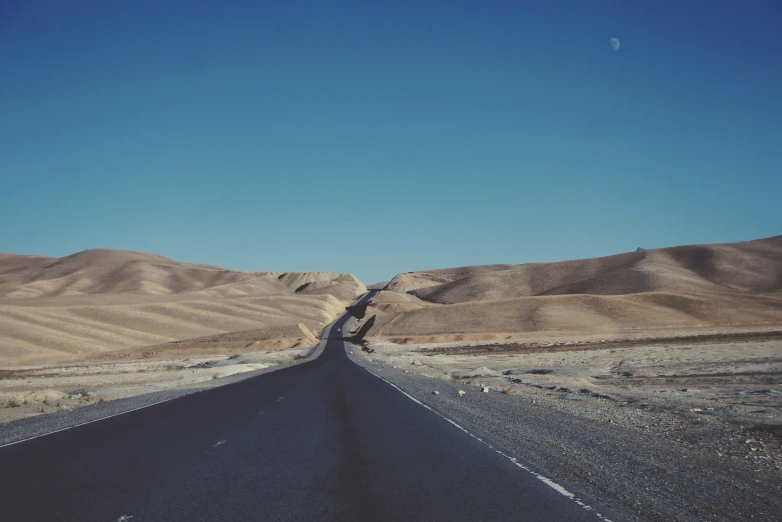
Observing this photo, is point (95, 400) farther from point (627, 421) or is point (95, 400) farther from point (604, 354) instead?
point (604, 354)

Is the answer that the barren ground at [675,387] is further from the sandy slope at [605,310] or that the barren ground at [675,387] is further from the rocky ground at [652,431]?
the sandy slope at [605,310]

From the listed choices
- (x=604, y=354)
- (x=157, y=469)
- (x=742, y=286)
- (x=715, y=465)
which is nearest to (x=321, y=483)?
(x=157, y=469)

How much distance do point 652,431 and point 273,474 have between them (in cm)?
859

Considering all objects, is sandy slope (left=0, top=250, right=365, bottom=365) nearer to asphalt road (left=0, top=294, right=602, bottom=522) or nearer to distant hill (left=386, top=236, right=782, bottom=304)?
distant hill (left=386, top=236, right=782, bottom=304)

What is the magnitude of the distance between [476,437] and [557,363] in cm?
3239

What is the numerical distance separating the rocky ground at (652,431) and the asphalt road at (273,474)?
95cm

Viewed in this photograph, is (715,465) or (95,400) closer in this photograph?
(715,465)

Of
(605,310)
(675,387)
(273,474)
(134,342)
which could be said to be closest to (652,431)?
(273,474)

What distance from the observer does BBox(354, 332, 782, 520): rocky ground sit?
754cm

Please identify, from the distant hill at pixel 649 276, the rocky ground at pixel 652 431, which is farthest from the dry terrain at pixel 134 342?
the distant hill at pixel 649 276

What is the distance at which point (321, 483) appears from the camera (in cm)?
838

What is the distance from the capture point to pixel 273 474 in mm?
9062

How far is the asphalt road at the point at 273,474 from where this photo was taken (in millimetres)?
7039

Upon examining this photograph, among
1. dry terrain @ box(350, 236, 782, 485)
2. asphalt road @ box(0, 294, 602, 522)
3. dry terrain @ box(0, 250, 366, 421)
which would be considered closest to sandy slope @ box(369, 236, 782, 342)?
dry terrain @ box(350, 236, 782, 485)
